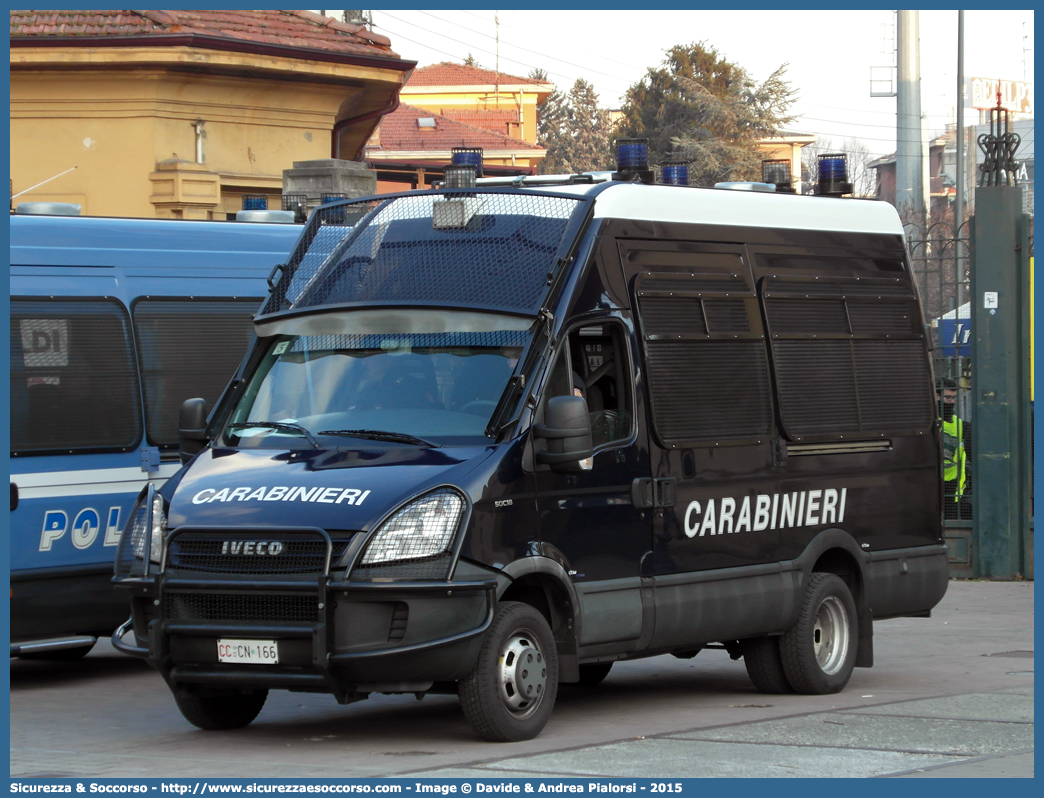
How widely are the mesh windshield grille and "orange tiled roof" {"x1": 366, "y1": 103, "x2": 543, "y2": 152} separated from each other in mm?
55742

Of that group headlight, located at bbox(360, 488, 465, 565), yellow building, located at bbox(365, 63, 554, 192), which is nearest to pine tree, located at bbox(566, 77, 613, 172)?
yellow building, located at bbox(365, 63, 554, 192)

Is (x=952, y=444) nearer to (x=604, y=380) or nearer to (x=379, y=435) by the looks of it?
(x=604, y=380)

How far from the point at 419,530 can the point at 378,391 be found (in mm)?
1168

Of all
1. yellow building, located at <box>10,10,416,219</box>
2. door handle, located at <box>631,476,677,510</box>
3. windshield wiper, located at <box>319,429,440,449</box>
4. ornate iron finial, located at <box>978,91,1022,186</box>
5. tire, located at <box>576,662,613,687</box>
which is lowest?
tire, located at <box>576,662,613,687</box>

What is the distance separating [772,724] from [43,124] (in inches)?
614

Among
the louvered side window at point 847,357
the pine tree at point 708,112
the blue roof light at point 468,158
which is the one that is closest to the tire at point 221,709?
the blue roof light at point 468,158

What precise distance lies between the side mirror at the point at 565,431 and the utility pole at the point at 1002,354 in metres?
8.83

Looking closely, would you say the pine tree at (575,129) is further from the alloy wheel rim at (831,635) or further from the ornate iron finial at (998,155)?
the alloy wheel rim at (831,635)

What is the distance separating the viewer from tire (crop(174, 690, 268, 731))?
8984mm

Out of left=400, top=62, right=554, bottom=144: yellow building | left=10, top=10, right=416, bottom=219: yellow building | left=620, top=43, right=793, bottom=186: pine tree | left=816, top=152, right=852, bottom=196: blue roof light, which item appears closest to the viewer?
left=816, top=152, right=852, bottom=196: blue roof light

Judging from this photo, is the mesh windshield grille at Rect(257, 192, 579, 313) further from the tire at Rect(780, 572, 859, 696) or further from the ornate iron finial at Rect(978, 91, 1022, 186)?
the ornate iron finial at Rect(978, 91, 1022, 186)

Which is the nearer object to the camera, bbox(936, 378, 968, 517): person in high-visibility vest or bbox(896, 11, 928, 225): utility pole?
bbox(936, 378, 968, 517): person in high-visibility vest

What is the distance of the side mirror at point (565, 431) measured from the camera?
8.52 m
